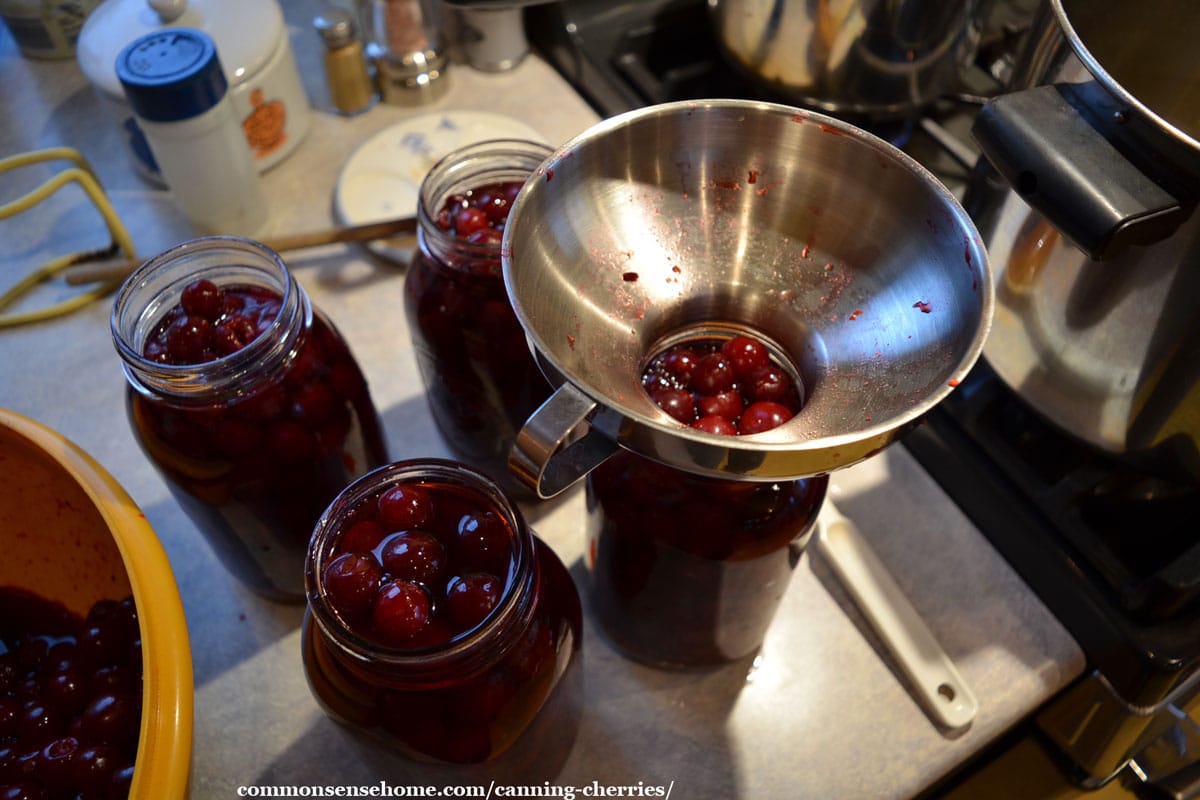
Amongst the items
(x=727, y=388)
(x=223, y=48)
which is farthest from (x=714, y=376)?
(x=223, y=48)

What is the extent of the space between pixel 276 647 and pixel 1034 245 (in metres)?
0.52

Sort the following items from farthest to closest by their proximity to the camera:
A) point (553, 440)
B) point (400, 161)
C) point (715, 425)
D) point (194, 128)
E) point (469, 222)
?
point (400, 161)
point (194, 128)
point (469, 222)
point (715, 425)
point (553, 440)

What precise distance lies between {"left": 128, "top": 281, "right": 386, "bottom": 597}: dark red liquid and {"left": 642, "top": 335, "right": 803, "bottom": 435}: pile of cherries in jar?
0.19 metres

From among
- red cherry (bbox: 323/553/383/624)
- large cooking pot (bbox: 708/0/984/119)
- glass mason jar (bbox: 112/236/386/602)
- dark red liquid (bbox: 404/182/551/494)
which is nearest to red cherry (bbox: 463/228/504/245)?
dark red liquid (bbox: 404/182/551/494)

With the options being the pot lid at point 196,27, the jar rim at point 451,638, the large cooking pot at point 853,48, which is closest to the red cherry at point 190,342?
the jar rim at point 451,638

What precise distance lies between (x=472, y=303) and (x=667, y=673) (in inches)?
10.3

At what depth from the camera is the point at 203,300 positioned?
51cm

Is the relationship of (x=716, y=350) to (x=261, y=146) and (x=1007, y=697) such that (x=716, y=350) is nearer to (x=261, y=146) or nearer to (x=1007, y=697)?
(x=1007, y=697)

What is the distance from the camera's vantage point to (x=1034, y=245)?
54cm

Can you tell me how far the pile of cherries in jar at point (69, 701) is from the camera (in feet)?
1.53

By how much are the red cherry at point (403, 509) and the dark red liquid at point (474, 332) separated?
0.08 meters

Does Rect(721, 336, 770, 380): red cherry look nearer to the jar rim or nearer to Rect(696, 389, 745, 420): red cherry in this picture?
Rect(696, 389, 745, 420): red cherry

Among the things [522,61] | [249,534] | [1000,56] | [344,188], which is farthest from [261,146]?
[1000,56]

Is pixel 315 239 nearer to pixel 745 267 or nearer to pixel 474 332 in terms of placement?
pixel 474 332
